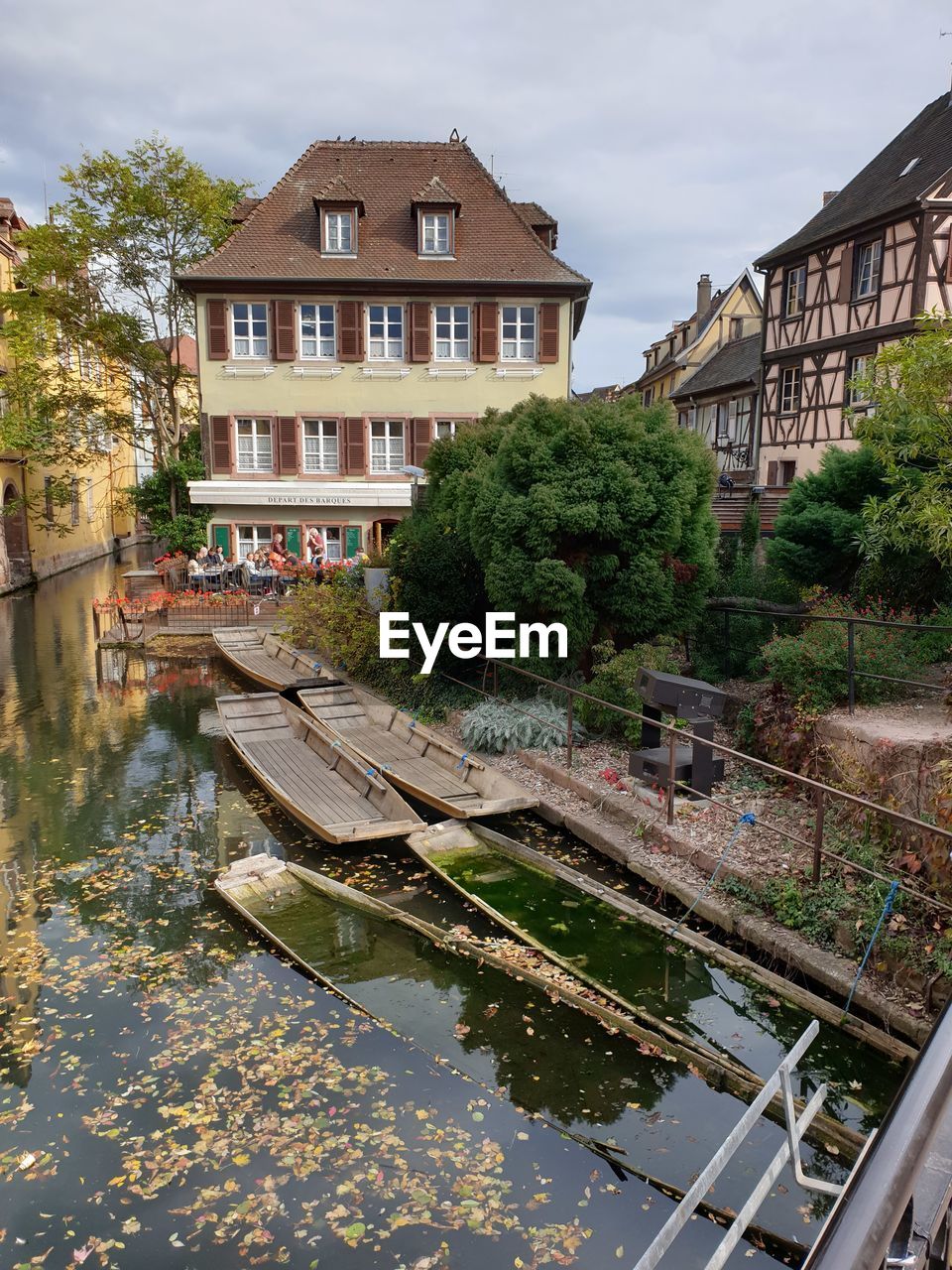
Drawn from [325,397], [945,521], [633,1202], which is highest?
[325,397]

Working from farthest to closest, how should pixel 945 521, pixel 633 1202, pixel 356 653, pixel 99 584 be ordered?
pixel 99 584 < pixel 356 653 < pixel 945 521 < pixel 633 1202

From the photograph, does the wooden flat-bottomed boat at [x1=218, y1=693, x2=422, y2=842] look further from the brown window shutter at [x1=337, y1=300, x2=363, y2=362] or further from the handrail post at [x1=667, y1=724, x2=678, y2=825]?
the brown window shutter at [x1=337, y1=300, x2=363, y2=362]

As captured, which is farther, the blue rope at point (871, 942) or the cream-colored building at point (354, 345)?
the cream-colored building at point (354, 345)

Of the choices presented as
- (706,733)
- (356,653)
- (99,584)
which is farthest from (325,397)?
(706,733)

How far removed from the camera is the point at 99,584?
32.6 meters

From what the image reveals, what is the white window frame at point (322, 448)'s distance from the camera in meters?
27.9

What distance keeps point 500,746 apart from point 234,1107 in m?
6.94

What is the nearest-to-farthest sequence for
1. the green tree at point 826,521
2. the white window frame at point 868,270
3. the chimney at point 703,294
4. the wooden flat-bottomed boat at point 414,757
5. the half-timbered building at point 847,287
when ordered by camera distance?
the wooden flat-bottomed boat at point 414,757 → the green tree at point 826,521 → the half-timbered building at point 847,287 → the white window frame at point 868,270 → the chimney at point 703,294

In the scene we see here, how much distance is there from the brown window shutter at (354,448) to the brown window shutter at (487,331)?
4.25 metres

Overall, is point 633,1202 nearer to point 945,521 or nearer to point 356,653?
point 945,521

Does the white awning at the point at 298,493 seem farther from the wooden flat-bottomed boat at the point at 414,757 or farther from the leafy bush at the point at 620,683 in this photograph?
the leafy bush at the point at 620,683

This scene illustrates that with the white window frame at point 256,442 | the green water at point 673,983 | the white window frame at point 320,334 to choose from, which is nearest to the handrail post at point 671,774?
the green water at point 673,983

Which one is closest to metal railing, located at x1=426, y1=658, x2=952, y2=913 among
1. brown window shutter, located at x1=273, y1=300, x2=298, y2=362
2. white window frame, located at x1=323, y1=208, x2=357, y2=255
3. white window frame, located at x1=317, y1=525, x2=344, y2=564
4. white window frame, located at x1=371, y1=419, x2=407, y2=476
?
white window frame, located at x1=317, y1=525, x2=344, y2=564

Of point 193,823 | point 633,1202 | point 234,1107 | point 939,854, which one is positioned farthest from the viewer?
point 193,823
